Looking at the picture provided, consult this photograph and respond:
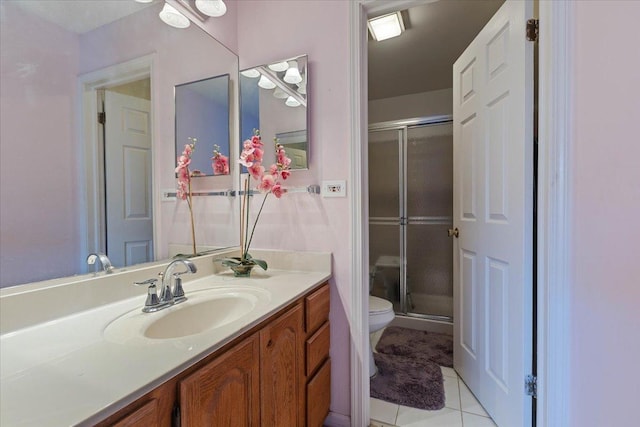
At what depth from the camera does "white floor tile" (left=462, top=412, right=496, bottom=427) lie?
1.33 meters

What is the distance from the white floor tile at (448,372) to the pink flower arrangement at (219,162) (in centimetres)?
183

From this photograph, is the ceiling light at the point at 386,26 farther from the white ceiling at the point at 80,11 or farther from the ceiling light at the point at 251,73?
the white ceiling at the point at 80,11

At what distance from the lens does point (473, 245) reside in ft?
4.96

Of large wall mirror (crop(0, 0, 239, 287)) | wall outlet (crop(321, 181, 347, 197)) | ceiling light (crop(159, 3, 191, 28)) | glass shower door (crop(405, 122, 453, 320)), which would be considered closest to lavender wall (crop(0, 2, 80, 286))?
large wall mirror (crop(0, 0, 239, 287))

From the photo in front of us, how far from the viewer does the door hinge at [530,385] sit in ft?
3.72

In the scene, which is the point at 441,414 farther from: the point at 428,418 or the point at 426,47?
the point at 426,47

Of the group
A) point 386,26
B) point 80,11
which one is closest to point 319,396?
point 80,11

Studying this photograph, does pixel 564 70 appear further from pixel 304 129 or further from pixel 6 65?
pixel 6 65

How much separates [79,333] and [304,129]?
1137mm

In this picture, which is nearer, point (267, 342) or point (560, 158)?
point (267, 342)

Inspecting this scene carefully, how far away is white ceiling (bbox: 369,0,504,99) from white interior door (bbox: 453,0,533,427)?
363 millimetres

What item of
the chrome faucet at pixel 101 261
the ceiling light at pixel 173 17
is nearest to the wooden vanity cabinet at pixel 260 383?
the chrome faucet at pixel 101 261

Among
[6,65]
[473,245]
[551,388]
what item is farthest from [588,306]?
[6,65]

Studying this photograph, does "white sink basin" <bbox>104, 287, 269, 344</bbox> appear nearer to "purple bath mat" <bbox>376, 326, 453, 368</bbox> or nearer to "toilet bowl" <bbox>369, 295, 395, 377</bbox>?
"toilet bowl" <bbox>369, 295, 395, 377</bbox>
